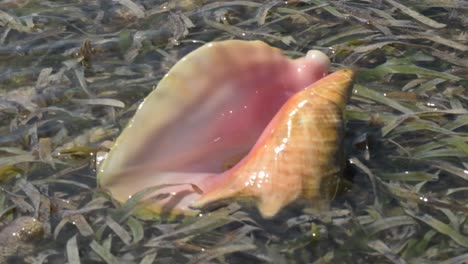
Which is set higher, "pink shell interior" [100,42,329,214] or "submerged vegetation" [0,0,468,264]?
"pink shell interior" [100,42,329,214]

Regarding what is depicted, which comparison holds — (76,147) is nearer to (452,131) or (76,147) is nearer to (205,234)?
(205,234)

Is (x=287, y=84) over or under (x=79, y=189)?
over

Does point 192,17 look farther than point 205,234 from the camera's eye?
Yes

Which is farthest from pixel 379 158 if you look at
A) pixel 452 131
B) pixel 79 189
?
pixel 79 189

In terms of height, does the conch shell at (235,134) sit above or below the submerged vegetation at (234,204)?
above
